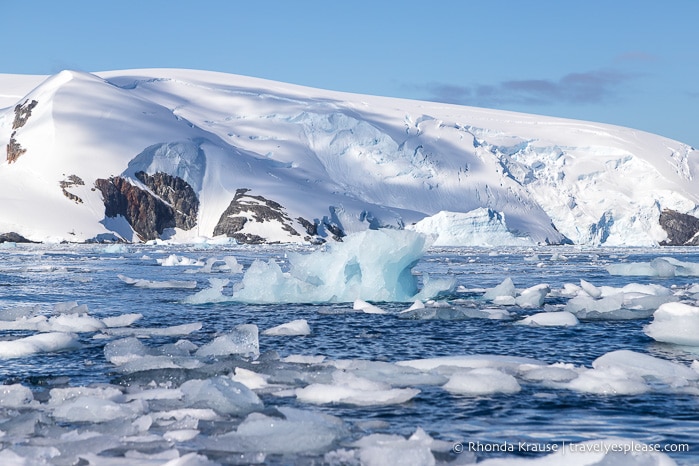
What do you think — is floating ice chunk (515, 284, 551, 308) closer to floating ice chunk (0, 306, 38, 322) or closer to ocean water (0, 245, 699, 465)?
ocean water (0, 245, 699, 465)

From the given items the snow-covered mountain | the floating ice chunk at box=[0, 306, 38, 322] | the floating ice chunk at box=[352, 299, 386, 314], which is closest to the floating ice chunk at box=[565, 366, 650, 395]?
the floating ice chunk at box=[352, 299, 386, 314]

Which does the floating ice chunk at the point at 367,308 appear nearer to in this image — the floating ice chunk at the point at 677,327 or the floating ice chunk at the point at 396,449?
the floating ice chunk at the point at 677,327

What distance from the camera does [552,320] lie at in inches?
683

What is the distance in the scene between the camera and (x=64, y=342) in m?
13.6

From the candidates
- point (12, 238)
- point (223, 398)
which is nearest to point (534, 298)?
point (223, 398)

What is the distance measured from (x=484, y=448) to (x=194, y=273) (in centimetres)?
3378

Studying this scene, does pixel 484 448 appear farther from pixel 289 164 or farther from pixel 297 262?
pixel 289 164

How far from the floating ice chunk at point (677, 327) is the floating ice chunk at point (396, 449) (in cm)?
823

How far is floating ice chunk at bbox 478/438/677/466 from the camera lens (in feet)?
21.8

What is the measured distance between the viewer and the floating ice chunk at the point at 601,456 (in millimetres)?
6641

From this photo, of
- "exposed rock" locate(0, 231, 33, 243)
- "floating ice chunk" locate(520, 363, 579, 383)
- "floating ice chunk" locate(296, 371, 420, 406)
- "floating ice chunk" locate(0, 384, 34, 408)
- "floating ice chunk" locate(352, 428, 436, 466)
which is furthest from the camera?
"exposed rock" locate(0, 231, 33, 243)

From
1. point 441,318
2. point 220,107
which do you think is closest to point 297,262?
point 441,318

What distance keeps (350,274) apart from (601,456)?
17880 millimetres

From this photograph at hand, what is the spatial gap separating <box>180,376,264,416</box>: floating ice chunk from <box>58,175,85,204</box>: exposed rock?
134837mm
